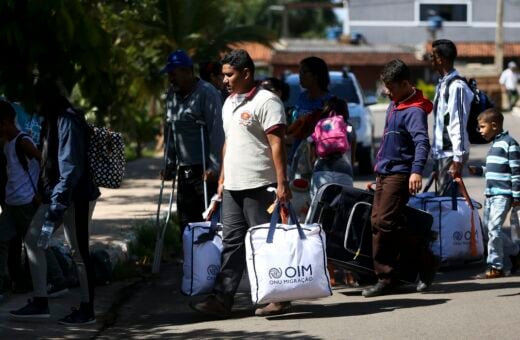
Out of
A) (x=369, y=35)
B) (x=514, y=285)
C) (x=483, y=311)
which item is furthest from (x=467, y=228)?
(x=369, y=35)

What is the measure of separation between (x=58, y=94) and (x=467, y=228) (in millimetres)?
3849

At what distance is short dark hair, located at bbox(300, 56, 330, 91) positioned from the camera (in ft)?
30.1

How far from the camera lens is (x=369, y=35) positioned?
6319 cm

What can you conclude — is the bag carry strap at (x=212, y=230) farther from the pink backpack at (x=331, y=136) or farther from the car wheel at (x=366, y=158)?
the car wheel at (x=366, y=158)

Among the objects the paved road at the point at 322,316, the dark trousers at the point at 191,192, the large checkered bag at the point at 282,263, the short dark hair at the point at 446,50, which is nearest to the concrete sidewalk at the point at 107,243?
the paved road at the point at 322,316

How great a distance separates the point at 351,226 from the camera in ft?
28.3

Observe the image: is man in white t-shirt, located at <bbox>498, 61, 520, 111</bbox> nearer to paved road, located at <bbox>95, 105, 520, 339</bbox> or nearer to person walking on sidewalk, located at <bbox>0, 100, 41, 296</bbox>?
paved road, located at <bbox>95, 105, 520, 339</bbox>

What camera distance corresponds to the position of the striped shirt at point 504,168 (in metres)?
8.98

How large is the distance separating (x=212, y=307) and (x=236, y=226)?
598 mm

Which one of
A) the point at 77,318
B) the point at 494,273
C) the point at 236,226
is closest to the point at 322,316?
the point at 236,226

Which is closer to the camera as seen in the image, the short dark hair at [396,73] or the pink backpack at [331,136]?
the short dark hair at [396,73]

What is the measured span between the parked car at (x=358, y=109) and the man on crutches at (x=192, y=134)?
8.79 meters

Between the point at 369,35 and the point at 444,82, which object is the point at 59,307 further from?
the point at 369,35

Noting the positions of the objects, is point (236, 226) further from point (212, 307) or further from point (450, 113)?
point (450, 113)
